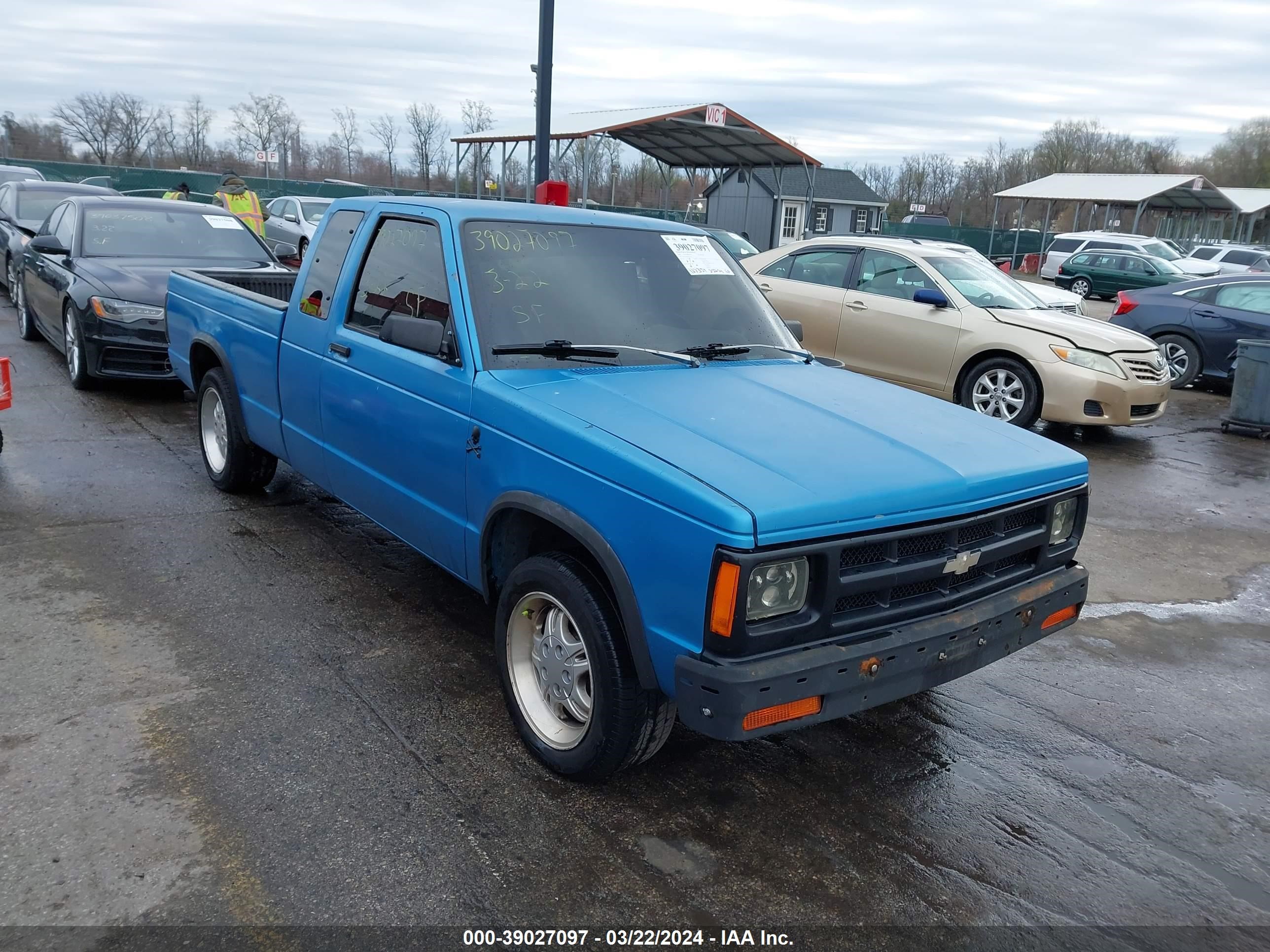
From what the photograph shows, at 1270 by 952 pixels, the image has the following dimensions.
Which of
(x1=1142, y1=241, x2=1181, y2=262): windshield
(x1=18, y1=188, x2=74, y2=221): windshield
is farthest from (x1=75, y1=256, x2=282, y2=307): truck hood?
(x1=1142, y1=241, x2=1181, y2=262): windshield

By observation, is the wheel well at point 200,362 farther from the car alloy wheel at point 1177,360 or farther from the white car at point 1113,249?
the white car at point 1113,249

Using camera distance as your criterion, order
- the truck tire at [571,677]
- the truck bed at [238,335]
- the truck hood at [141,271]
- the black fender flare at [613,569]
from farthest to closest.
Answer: the truck hood at [141,271] < the truck bed at [238,335] < the truck tire at [571,677] < the black fender flare at [613,569]

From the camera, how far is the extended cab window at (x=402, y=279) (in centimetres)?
393

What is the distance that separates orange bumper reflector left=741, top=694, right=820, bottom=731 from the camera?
2635 mm

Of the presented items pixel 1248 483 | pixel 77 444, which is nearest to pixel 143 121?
pixel 77 444

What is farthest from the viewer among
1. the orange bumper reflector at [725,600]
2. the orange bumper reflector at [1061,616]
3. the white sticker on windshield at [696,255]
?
the white sticker on windshield at [696,255]

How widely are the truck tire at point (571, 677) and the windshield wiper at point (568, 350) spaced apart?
84 cm

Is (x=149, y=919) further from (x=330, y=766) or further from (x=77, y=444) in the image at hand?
(x=77, y=444)

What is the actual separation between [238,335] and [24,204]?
10.3 meters

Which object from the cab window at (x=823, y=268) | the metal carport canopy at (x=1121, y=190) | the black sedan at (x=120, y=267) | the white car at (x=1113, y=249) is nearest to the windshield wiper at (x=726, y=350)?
the black sedan at (x=120, y=267)

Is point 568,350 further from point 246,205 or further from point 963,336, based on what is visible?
point 246,205

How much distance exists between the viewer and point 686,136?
23.2m

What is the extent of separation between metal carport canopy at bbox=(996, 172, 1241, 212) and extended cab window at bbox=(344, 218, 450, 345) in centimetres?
3858

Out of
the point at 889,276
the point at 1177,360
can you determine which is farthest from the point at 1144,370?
the point at 1177,360
